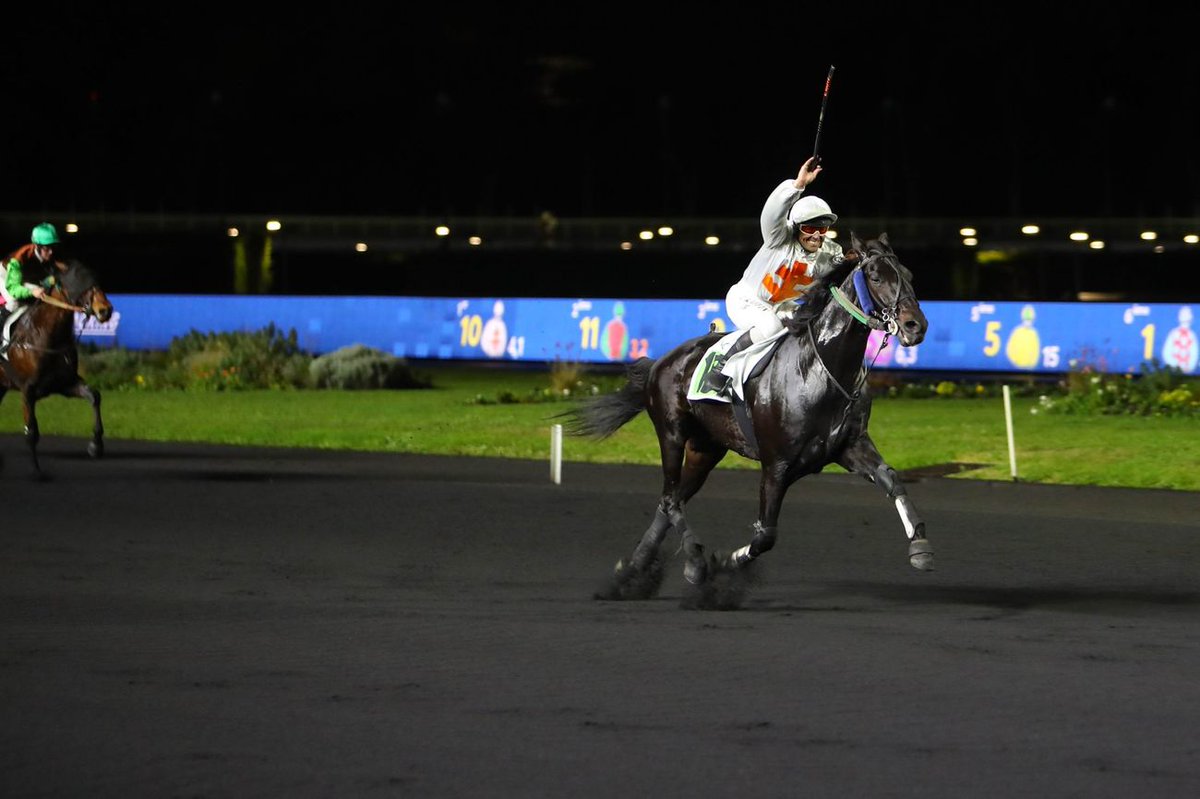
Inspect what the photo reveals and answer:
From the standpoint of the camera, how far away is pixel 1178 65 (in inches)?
2707

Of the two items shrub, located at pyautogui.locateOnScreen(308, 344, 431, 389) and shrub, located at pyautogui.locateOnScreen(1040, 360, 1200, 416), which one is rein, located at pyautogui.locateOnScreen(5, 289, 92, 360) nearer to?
shrub, located at pyautogui.locateOnScreen(1040, 360, 1200, 416)

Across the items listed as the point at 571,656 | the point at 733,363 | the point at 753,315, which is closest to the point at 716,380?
the point at 733,363

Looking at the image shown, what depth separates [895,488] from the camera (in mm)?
10336

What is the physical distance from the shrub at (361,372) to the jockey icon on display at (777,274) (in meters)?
21.6

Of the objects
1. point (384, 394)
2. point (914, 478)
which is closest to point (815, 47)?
point (384, 394)

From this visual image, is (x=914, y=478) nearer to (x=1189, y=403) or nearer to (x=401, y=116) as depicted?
(x=1189, y=403)

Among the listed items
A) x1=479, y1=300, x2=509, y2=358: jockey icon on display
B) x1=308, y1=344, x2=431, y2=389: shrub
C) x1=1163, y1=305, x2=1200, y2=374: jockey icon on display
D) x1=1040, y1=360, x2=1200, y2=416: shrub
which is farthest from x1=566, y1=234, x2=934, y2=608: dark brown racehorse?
x1=479, y1=300, x2=509, y2=358: jockey icon on display

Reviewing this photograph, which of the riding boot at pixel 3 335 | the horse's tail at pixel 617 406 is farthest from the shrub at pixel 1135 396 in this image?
the riding boot at pixel 3 335

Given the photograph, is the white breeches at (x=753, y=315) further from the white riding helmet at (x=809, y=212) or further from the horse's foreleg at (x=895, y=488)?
the horse's foreleg at (x=895, y=488)

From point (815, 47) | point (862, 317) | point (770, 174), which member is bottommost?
point (862, 317)

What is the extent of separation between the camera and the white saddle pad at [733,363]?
10.9 m

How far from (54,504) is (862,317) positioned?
329 inches

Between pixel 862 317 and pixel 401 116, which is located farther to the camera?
pixel 401 116

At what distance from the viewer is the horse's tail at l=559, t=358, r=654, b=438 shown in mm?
12391
